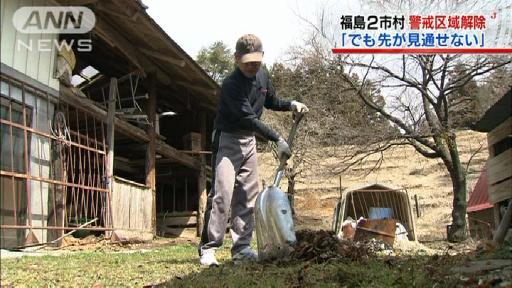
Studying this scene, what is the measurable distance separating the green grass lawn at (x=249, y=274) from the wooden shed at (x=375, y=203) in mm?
7056

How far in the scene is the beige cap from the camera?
3.74 m

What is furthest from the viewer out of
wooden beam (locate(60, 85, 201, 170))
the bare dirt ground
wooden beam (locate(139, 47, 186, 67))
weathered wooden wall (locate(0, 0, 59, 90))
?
the bare dirt ground

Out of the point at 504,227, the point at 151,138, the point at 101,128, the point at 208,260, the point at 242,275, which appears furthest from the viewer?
the point at 151,138

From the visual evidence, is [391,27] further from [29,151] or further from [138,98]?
[29,151]

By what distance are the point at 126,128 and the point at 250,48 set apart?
20.7 ft

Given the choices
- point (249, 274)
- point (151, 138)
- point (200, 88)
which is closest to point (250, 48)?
point (249, 274)

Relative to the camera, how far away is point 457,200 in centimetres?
1464

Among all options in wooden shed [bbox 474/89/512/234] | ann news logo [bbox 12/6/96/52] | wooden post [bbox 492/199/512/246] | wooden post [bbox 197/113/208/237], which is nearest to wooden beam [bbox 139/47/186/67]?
wooden post [bbox 197/113/208/237]

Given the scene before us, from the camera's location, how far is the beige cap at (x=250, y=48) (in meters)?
3.74

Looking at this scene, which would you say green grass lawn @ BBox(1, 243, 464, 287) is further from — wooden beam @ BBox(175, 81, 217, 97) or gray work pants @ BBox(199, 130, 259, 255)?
wooden beam @ BBox(175, 81, 217, 97)

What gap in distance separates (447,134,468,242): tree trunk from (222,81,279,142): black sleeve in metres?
11.5

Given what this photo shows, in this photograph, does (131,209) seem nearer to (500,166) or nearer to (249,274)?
(249,274)

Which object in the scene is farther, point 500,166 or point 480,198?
point 480,198

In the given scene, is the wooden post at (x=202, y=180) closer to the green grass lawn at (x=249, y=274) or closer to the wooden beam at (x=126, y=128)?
the wooden beam at (x=126, y=128)
